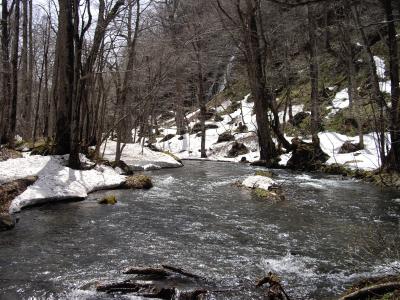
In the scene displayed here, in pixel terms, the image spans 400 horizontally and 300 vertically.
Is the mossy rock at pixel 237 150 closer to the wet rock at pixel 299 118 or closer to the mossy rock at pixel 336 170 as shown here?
the wet rock at pixel 299 118

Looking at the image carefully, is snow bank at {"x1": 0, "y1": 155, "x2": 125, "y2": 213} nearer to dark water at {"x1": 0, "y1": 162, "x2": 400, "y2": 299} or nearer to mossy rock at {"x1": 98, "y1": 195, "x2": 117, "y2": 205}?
dark water at {"x1": 0, "y1": 162, "x2": 400, "y2": 299}

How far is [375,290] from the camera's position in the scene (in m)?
4.69

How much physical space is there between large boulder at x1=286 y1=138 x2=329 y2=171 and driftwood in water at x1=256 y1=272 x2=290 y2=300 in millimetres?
15018

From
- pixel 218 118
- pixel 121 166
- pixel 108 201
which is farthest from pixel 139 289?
pixel 218 118

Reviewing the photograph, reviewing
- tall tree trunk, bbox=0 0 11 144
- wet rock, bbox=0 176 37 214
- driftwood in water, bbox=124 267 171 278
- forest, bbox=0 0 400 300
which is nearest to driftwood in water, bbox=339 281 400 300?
forest, bbox=0 0 400 300

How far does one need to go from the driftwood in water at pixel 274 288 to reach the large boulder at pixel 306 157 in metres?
15.0

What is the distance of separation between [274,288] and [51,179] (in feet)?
29.5

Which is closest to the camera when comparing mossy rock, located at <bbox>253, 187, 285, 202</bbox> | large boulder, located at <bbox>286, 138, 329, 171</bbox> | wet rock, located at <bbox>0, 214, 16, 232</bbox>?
wet rock, located at <bbox>0, 214, 16, 232</bbox>

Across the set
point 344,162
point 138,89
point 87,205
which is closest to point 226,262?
point 87,205

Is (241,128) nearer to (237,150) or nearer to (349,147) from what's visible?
(237,150)

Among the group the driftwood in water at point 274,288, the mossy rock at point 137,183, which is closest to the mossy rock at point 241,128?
the mossy rock at point 137,183

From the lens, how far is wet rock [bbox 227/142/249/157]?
2721 cm

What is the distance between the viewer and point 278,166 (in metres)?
21.6

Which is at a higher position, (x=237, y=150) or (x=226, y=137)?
(x=226, y=137)
